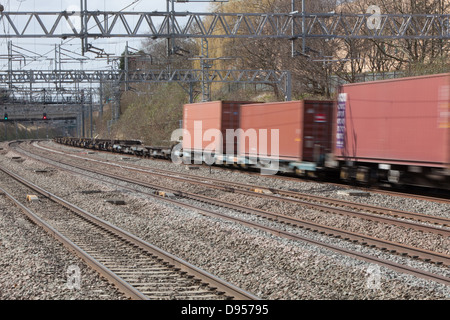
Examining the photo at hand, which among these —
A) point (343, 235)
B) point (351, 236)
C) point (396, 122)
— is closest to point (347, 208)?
point (396, 122)

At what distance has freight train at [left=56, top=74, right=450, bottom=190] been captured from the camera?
14.5 meters

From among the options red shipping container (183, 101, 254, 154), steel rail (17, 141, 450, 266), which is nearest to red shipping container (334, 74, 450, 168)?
steel rail (17, 141, 450, 266)

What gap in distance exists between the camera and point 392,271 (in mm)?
7816

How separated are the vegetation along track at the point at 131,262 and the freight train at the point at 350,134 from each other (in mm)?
8437

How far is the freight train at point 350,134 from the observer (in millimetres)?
14516

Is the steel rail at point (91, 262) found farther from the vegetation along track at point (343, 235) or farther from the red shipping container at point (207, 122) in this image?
the red shipping container at point (207, 122)

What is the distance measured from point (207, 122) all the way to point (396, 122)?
12369 millimetres

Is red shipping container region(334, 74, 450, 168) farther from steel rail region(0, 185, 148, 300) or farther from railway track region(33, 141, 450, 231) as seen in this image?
steel rail region(0, 185, 148, 300)

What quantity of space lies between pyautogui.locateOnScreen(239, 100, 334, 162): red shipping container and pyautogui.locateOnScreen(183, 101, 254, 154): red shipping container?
10.4 ft

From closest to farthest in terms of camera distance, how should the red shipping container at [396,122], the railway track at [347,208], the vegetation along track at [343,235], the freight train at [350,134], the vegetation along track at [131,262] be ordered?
the vegetation along track at [131,262], the vegetation along track at [343,235], the railway track at [347,208], the red shipping container at [396,122], the freight train at [350,134]

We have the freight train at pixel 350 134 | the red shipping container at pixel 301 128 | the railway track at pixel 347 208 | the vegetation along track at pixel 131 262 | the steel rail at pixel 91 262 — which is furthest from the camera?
the red shipping container at pixel 301 128

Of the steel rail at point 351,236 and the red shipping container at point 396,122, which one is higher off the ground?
the red shipping container at point 396,122

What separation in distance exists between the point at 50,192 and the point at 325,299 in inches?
504

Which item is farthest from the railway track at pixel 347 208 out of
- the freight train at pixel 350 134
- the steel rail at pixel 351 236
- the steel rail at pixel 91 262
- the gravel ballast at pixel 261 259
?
the steel rail at pixel 91 262
